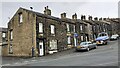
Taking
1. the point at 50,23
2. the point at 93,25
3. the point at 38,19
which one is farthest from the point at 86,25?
the point at 38,19

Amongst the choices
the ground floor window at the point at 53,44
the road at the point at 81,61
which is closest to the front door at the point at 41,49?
Answer: the ground floor window at the point at 53,44

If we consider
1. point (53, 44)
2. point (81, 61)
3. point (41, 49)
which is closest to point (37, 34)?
point (41, 49)

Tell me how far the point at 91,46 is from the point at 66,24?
10354 millimetres

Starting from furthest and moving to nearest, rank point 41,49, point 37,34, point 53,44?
point 53,44
point 41,49
point 37,34

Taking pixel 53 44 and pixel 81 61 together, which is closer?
pixel 81 61

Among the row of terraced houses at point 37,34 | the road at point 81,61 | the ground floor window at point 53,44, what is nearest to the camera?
the road at point 81,61

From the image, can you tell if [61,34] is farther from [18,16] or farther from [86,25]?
[86,25]

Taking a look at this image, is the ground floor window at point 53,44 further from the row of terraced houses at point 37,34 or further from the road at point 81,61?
the road at point 81,61

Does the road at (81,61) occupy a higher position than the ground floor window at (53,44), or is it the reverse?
the ground floor window at (53,44)

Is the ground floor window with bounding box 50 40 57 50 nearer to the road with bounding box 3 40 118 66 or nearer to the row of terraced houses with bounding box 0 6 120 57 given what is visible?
the row of terraced houses with bounding box 0 6 120 57

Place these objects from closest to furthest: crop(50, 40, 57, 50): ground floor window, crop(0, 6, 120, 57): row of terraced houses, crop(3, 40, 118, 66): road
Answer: crop(3, 40, 118, 66): road, crop(0, 6, 120, 57): row of terraced houses, crop(50, 40, 57, 50): ground floor window

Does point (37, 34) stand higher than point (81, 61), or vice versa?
point (37, 34)

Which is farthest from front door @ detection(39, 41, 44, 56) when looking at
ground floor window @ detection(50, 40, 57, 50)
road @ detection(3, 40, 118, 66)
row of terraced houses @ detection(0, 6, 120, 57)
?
road @ detection(3, 40, 118, 66)

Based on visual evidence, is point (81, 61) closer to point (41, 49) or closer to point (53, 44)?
point (41, 49)
